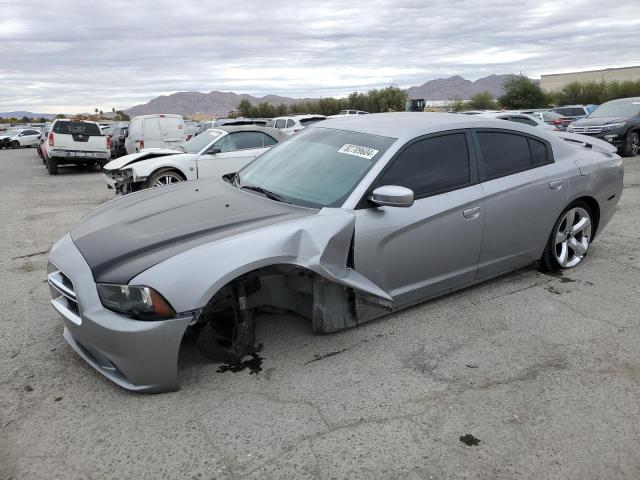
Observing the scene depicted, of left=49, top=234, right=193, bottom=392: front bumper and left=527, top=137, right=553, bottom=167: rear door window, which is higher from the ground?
left=527, top=137, right=553, bottom=167: rear door window

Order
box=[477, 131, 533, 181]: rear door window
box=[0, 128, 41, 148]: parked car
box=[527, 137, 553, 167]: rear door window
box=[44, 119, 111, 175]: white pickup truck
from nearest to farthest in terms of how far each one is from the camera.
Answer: box=[477, 131, 533, 181]: rear door window < box=[527, 137, 553, 167]: rear door window < box=[44, 119, 111, 175]: white pickup truck < box=[0, 128, 41, 148]: parked car

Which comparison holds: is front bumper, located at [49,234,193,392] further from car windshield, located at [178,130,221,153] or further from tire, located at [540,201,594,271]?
car windshield, located at [178,130,221,153]

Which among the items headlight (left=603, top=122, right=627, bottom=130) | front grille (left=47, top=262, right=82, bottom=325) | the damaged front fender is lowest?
front grille (left=47, top=262, right=82, bottom=325)

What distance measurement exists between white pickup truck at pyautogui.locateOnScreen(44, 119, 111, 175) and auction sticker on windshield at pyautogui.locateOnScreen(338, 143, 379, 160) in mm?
14765

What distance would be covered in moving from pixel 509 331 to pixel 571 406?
3.17 ft

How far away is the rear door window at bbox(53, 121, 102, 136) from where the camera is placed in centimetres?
1627

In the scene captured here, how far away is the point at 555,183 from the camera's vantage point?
4.56 meters

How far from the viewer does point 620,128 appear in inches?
576

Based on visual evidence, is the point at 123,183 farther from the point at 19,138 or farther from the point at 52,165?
the point at 19,138

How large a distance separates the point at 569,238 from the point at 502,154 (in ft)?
4.15

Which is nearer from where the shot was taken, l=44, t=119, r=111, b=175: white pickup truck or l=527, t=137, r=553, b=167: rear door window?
l=527, t=137, r=553, b=167: rear door window

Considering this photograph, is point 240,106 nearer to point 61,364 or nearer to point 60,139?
point 60,139

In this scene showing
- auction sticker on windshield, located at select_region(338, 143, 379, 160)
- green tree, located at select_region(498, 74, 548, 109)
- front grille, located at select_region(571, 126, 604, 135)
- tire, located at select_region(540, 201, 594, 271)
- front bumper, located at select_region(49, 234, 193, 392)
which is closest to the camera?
front bumper, located at select_region(49, 234, 193, 392)

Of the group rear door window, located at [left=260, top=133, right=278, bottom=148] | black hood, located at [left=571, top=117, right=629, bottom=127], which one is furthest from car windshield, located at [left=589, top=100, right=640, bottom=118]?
rear door window, located at [left=260, top=133, right=278, bottom=148]
